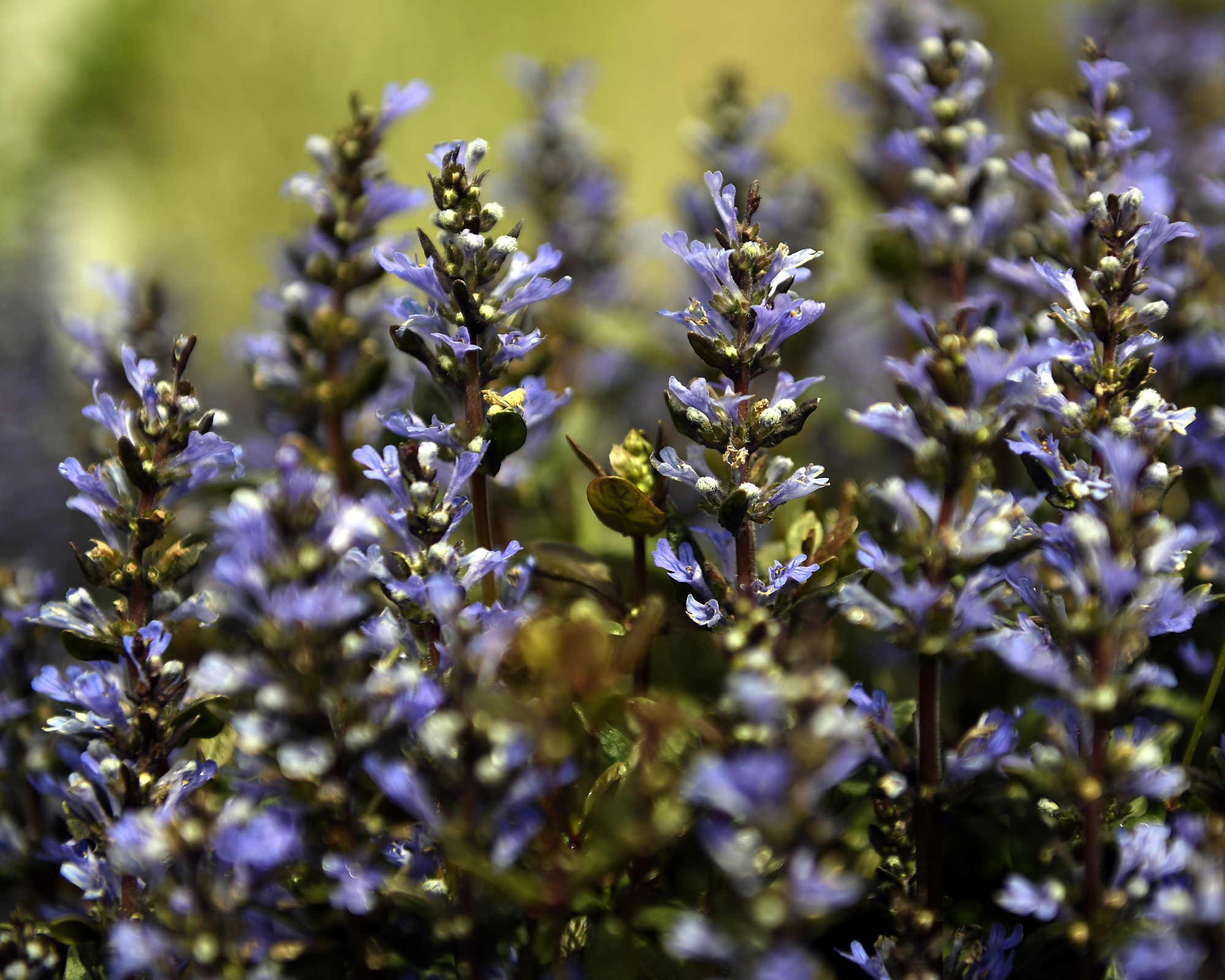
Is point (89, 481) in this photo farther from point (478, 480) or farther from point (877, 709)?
point (877, 709)

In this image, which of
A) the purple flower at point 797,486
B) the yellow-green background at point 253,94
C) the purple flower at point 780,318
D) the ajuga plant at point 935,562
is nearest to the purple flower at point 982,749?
the ajuga plant at point 935,562

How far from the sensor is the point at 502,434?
0.90 meters

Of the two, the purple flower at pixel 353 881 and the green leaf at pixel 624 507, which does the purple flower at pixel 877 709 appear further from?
the purple flower at pixel 353 881

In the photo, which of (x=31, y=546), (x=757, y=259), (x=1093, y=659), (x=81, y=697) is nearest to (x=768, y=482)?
(x=757, y=259)

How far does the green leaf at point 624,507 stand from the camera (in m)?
0.91

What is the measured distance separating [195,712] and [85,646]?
111 mm

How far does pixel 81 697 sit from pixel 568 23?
388 cm

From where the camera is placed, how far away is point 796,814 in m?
0.61

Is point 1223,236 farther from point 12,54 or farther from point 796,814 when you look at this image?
point 12,54

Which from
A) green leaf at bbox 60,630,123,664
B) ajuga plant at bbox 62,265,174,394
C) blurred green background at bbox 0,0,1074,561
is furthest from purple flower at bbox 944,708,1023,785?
blurred green background at bbox 0,0,1074,561

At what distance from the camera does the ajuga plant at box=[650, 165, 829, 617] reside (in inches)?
34.2

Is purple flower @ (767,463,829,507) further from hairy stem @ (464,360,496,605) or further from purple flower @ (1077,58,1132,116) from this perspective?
purple flower @ (1077,58,1132,116)

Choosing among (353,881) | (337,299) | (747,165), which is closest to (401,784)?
(353,881)

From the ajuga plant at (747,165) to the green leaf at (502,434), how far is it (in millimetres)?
779
